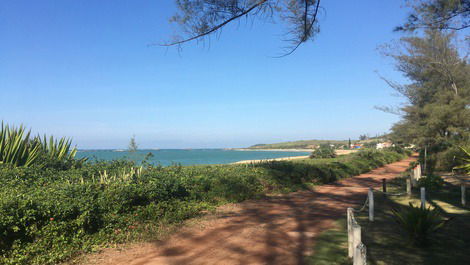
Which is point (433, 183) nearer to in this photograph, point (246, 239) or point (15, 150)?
point (246, 239)

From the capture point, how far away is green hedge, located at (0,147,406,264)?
525 centimetres

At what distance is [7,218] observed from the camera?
5125 millimetres

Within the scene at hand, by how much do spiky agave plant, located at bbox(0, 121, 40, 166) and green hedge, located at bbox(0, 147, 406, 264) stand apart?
2.05 metres

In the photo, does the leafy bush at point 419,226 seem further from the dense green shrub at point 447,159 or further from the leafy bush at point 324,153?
the leafy bush at point 324,153

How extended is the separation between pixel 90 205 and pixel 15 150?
6.70 meters

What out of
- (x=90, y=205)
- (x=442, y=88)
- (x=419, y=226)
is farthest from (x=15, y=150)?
(x=442, y=88)

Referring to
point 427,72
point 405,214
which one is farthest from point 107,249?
point 427,72

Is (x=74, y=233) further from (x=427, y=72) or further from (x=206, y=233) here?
(x=427, y=72)

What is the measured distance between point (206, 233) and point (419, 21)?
23.3 feet

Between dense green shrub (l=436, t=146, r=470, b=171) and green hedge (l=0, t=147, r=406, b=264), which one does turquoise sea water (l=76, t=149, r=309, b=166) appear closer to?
green hedge (l=0, t=147, r=406, b=264)

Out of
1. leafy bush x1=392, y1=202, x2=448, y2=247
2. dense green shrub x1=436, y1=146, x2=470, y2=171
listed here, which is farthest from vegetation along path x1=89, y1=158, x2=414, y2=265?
dense green shrub x1=436, y1=146, x2=470, y2=171

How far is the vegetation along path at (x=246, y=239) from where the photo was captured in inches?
197

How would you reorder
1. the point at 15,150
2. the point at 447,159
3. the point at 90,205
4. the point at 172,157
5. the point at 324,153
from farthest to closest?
the point at 172,157
the point at 324,153
the point at 447,159
the point at 15,150
the point at 90,205

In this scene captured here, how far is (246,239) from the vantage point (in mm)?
5930
